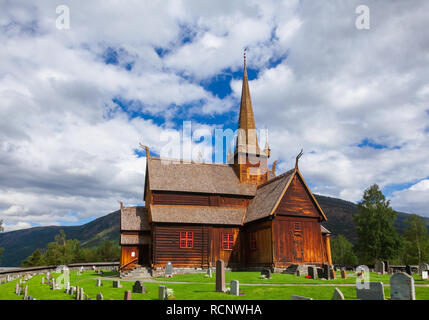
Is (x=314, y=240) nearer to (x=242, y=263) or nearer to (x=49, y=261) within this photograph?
(x=242, y=263)

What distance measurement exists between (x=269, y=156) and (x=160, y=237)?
60.3 feet

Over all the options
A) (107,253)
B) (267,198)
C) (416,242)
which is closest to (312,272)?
(267,198)

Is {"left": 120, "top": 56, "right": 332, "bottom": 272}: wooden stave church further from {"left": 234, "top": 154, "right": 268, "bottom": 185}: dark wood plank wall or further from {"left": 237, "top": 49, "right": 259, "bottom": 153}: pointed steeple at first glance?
{"left": 237, "top": 49, "right": 259, "bottom": 153}: pointed steeple

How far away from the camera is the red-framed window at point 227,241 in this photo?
3575cm

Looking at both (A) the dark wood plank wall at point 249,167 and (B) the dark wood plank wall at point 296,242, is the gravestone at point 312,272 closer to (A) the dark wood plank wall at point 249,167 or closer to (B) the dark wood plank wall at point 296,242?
(B) the dark wood plank wall at point 296,242

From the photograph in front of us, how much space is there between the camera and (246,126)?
45875mm

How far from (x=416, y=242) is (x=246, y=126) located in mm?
38779

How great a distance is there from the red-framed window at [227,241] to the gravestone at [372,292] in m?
21.6

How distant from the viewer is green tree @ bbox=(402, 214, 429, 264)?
57438mm

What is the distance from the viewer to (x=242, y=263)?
35812 millimetres

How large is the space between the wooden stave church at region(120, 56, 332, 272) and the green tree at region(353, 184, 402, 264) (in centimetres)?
1891
